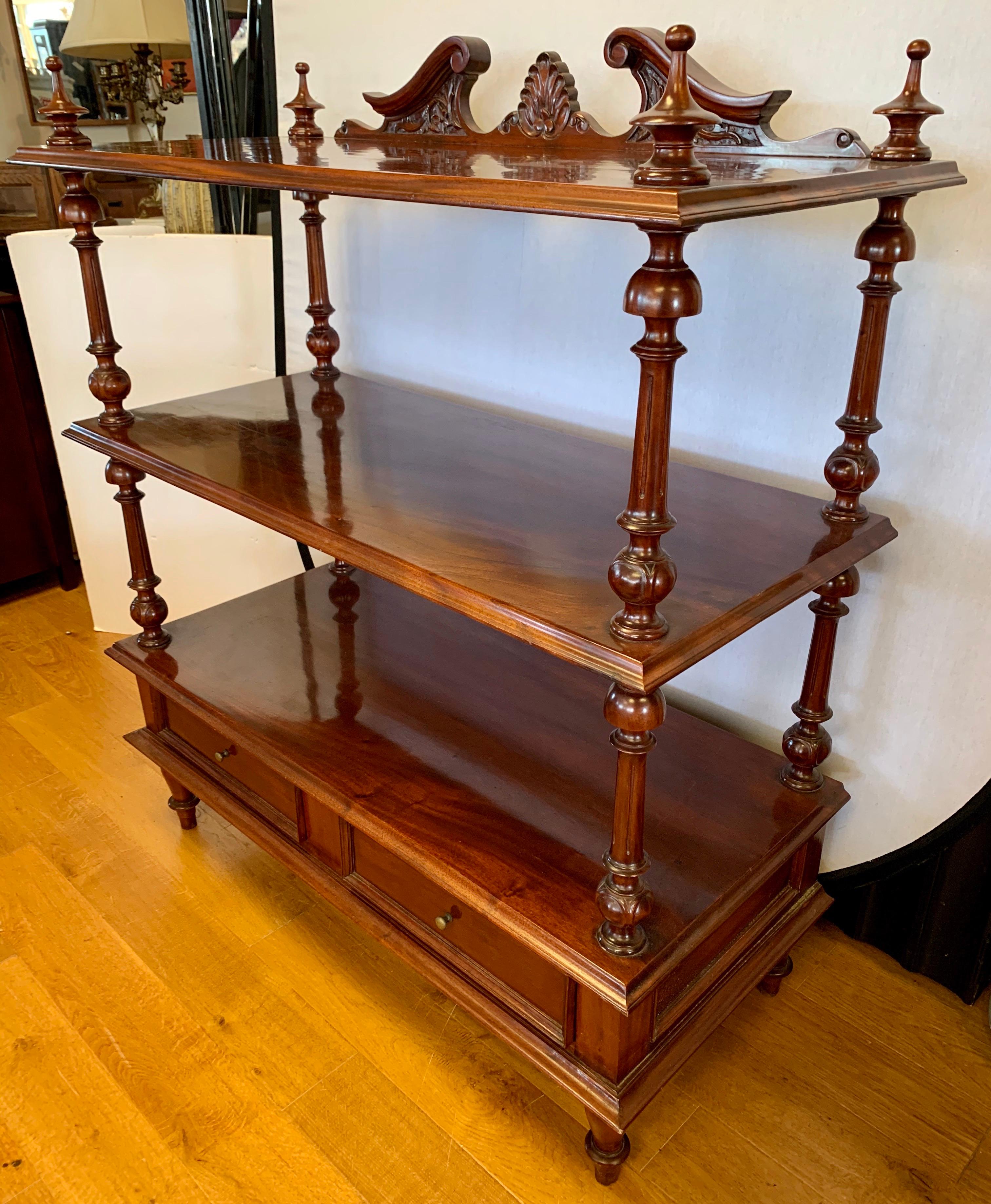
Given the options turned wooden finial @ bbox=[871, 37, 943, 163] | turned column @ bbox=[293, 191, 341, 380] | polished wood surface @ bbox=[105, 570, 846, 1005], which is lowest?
polished wood surface @ bbox=[105, 570, 846, 1005]

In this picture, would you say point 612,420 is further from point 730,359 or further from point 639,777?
point 639,777

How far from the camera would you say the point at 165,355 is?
2184 mm

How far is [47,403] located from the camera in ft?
7.71

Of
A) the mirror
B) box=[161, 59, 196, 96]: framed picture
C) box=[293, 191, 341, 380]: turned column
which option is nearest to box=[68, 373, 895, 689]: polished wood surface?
box=[293, 191, 341, 380]: turned column

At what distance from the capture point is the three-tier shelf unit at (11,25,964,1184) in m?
0.94

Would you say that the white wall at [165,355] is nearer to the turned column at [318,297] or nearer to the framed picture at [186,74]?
the turned column at [318,297]

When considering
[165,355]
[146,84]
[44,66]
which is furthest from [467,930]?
[44,66]

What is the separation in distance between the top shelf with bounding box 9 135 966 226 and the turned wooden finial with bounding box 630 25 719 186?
17mm

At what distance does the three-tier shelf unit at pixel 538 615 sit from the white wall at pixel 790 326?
8 centimetres

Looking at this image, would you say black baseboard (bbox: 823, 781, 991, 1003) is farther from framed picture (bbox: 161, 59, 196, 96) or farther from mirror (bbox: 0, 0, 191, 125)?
mirror (bbox: 0, 0, 191, 125)

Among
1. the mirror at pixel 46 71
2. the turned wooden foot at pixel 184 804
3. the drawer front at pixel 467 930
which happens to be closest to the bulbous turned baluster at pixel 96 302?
the turned wooden foot at pixel 184 804

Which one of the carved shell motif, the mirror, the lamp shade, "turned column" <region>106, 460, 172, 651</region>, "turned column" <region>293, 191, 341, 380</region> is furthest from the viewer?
the mirror

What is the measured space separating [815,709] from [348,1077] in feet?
2.78

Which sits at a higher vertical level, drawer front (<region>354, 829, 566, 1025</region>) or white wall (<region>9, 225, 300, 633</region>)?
white wall (<region>9, 225, 300, 633</region>)
